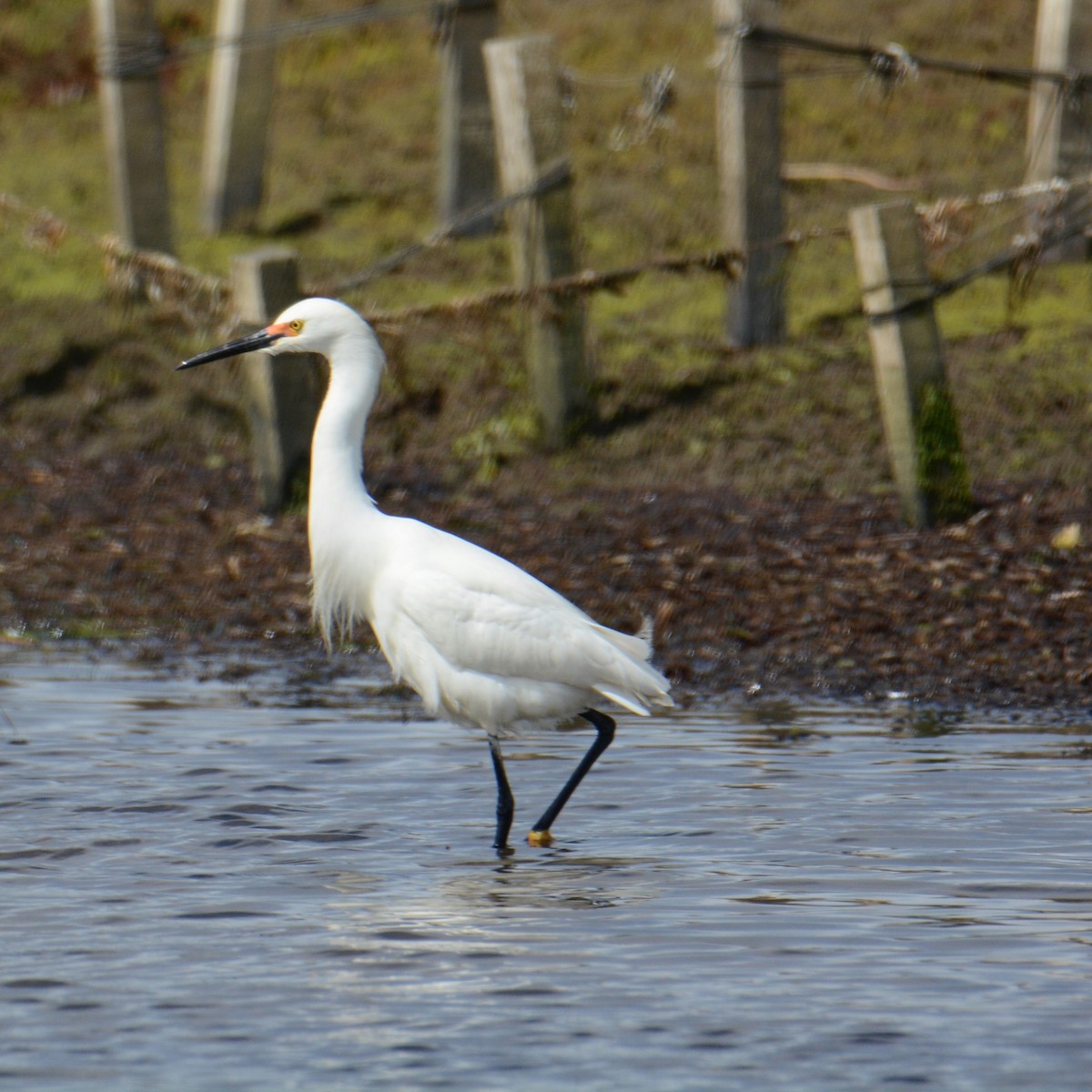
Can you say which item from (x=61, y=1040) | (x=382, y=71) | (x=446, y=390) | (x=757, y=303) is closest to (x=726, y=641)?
(x=757, y=303)

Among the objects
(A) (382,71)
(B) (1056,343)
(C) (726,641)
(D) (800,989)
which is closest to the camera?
(D) (800,989)

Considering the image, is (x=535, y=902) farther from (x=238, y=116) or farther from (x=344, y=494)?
(x=238, y=116)

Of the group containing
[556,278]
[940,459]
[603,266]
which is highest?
[603,266]

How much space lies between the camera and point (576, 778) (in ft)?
22.4

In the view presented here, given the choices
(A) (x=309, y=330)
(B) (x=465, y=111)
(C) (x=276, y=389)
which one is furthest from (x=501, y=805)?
(B) (x=465, y=111)

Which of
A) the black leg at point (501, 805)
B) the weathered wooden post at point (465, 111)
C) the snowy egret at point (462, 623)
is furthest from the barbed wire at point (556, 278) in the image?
the black leg at point (501, 805)

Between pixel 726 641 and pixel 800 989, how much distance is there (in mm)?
4062

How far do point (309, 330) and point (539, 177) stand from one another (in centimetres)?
365

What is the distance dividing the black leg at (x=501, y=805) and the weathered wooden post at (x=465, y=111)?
22.6 feet

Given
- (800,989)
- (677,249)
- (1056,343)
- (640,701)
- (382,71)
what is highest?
(382,71)

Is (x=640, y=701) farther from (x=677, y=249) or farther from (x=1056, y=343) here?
(x=677, y=249)

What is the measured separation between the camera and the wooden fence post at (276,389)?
1030 centimetres

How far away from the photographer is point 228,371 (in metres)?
12.8

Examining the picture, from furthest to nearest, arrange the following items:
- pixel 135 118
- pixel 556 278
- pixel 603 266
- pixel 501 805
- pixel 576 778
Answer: pixel 603 266 → pixel 135 118 → pixel 556 278 → pixel 576 778 → pixel 501 805
